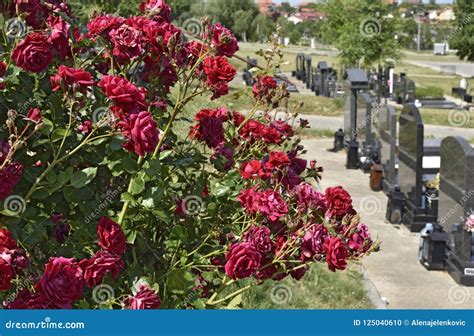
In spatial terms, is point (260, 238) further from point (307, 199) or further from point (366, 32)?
point (366, 32)

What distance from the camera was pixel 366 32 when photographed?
32719 millimetres

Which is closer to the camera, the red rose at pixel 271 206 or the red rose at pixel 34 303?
the red rose at pixel 34 303

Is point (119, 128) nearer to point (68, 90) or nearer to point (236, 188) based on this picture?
point (68, 90)

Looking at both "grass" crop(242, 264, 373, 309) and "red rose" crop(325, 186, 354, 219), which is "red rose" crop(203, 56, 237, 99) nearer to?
"red rose" crop(325, 186, 354, 219)

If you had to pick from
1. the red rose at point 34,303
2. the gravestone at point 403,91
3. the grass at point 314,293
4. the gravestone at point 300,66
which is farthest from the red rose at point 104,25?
the gravestone at point 300,66

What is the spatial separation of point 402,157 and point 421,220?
6.09 feet

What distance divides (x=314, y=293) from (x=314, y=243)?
5.32 metres

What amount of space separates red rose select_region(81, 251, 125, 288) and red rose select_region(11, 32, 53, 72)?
2.64ft

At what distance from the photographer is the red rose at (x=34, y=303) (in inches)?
103

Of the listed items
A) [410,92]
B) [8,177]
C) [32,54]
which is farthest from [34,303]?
[410,92]

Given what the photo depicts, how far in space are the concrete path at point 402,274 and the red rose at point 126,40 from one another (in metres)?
6.01

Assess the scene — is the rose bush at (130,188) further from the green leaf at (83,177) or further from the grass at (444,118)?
the grass at (444,118)

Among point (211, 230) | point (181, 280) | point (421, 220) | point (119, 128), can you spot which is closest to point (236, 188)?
point (211, 230)

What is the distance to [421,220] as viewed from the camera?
1202cm
